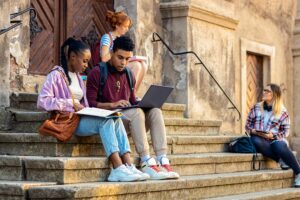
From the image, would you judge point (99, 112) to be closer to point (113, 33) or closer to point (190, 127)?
point (113, 33)

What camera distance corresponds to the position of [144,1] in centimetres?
1121

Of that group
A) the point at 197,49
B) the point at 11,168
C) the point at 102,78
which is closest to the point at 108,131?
the point at 102,78

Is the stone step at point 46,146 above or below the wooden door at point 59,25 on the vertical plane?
below

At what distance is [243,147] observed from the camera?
10.0 m

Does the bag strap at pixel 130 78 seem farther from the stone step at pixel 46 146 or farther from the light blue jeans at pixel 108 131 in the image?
the light blue jeans at pixel 108 131

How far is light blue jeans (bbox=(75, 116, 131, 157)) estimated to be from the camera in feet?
23.1

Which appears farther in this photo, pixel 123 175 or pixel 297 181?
pixel 297 181

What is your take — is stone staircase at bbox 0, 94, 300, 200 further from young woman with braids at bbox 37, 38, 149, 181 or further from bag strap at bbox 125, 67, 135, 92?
bag strap at bbox 125, 67, 135, 92

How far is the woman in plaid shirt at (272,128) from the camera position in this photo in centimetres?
1017

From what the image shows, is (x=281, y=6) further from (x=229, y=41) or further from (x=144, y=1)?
(x=144, y=1)

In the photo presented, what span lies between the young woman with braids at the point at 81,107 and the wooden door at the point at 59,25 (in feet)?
7.75

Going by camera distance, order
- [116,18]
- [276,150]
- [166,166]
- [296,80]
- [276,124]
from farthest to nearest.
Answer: [296,80] → [276,124] → [276,150] → [116,18] → [166,166]

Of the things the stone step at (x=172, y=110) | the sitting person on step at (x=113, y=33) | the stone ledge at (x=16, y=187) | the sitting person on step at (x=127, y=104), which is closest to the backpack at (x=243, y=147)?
the stone step at (x=172, y=110)

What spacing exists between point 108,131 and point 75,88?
29.3 inches
